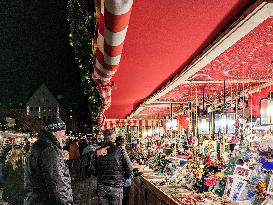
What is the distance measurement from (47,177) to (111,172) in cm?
324

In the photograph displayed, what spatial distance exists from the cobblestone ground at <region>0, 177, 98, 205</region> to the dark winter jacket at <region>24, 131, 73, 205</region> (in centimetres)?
794

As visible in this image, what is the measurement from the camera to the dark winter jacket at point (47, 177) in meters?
4.53

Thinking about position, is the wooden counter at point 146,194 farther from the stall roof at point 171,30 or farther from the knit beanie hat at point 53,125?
the stall roof at point 171,30

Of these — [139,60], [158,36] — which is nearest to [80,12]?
[139,60]

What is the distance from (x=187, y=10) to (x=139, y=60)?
2.66 metres

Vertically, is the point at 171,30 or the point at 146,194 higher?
the point at 171,30

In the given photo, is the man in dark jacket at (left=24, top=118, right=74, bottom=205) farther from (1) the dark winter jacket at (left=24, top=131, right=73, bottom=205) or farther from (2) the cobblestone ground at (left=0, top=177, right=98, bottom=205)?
(2) the cobblestone ground at (left=0, top=177, right=98, bottom=205)

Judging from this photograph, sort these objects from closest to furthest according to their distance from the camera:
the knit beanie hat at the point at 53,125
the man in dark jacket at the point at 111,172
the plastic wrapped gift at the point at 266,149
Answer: the plastic wrapped gift at the point at 266,149, the knit beanie hat at the point at 53,125, the man in dark jacket at the point at 111,172

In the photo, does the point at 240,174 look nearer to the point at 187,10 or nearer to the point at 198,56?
the point at 198,56

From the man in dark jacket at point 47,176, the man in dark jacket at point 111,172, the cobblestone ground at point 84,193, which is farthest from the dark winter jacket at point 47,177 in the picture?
the cobblestone ground at point 84,193

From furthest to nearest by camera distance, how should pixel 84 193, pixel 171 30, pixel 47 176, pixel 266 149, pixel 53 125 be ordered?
pixel 84 193, pixel 53 125, pixel 266 149, pixel 47 176, pixel 171 30

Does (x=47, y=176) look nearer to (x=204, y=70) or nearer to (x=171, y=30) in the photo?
(x=171, y=30)

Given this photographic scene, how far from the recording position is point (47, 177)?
14.9ft

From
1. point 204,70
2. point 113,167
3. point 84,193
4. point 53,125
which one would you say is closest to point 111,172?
point 113,167
